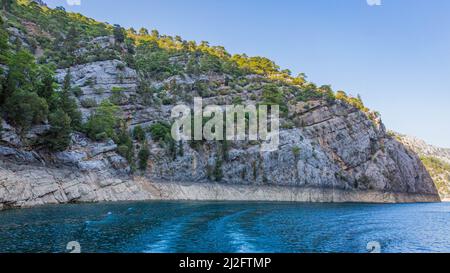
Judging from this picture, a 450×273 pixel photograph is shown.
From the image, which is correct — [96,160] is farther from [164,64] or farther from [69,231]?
[164,64]

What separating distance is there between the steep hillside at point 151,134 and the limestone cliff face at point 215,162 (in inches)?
12.5

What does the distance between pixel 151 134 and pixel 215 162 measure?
19.3 m

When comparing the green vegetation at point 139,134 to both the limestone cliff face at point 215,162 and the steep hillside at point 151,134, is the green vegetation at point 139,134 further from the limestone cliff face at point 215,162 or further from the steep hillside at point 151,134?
the limestone cliff face at point 215,162

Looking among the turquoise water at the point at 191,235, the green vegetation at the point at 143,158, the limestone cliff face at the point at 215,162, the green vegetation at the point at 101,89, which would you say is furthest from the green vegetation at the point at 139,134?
the turquoise water at the point at 191,235

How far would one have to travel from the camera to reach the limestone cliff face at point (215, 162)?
182 ft

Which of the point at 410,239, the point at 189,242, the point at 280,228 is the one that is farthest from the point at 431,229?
the point at 189,242

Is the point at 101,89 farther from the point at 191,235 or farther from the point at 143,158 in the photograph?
the point at 191,235

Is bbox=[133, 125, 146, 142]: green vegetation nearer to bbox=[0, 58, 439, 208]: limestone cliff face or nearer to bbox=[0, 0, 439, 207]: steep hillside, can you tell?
bbox=[0, 0, 439, 207]: steep hillside

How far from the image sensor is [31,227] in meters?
30.4

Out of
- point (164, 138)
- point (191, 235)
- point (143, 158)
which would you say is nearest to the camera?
point (191, 235)

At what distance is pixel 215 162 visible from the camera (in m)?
96.8

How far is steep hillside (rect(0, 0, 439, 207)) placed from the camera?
192 feet

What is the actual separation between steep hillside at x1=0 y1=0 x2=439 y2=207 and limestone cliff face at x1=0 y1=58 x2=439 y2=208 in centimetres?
32

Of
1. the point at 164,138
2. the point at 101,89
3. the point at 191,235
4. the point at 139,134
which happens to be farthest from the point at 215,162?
the point at 191,235
